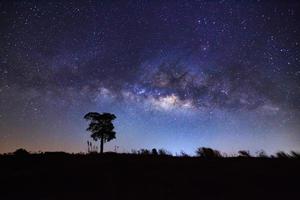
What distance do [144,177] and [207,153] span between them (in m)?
7.94

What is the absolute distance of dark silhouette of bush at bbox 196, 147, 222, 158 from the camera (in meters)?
22.8

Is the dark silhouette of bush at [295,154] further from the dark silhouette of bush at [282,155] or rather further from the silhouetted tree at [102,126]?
the silhouetted tree at [102,126]

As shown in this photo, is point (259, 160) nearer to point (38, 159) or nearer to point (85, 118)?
point (38, 159)

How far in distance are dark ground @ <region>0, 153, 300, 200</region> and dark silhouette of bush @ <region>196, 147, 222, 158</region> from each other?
1.93 metres

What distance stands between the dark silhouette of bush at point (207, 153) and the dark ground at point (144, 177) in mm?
1925

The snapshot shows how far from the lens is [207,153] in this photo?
23859 mm

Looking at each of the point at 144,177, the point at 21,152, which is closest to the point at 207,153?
the point at 144,177

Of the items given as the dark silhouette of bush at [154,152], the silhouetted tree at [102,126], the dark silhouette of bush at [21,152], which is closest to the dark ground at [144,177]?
the dark silhouette of bush at [21,152]

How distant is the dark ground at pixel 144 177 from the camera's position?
49.3 feet

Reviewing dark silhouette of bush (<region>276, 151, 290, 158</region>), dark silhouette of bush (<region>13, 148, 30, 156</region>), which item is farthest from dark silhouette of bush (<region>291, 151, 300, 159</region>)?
dark silhouette of bush (<region>13, 148, 30, 156</region>)

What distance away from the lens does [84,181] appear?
1672 centimetres

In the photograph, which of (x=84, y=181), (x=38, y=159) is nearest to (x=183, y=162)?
(x=84, y=181)

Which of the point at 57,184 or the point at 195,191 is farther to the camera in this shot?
the point at 57,184

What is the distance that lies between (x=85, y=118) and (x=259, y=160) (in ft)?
104
